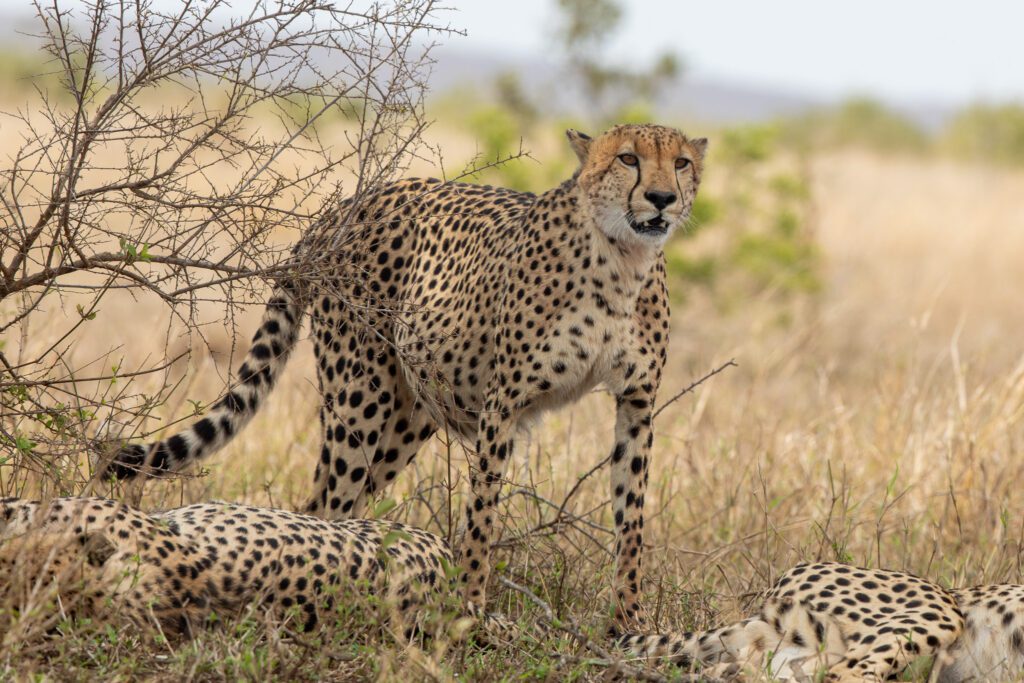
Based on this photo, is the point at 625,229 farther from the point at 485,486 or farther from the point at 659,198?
the point at 485,486

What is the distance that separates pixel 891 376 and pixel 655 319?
225 cm

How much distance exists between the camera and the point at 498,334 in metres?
3.72

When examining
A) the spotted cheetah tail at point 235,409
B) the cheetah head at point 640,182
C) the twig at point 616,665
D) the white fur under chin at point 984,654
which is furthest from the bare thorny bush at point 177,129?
the white fur under chin at point 984,654

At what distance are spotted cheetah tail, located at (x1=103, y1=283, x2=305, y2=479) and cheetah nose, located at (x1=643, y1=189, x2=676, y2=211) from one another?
2.99ft

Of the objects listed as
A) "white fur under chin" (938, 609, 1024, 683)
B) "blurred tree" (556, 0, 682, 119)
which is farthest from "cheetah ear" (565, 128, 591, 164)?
"blurred tree" (556, 0, 682, 119)

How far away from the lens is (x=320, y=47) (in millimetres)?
3180

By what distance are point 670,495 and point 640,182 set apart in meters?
1.26

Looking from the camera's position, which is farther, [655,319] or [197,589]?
[655,319]

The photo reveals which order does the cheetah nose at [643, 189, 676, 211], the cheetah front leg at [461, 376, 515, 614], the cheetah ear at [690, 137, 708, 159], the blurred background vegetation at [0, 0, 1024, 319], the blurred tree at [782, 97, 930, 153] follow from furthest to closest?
the blurred tree at [782, 97, 930, 153], the blurred background vegetation at [0, 0, 1024, 319], the cheetah ear at [690, 137, 708, 159], the cheetah front leg at [461, 376, 515, 614], the cheetah nose at [643, 189, 676, 211]

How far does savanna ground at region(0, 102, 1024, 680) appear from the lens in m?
2.81

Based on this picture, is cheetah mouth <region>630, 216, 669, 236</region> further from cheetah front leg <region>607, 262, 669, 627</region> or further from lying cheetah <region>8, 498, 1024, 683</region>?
lying cheetah <region>8, 498, 1024, 683</region>

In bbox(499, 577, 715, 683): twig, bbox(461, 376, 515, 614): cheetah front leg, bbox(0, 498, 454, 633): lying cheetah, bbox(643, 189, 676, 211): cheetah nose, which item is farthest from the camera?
bbox(461, 376, 515, 614): cheetah front leg

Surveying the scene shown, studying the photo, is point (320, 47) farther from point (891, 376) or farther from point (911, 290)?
point (911, 290)

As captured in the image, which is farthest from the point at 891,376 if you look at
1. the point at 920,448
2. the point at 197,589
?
the point at 197,589
